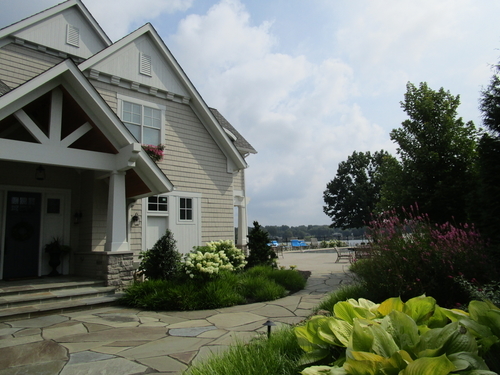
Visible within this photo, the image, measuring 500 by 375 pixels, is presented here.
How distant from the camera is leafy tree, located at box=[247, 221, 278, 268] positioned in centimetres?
1056

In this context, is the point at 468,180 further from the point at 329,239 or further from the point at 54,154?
the point at 329,239

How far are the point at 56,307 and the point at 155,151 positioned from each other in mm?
5360

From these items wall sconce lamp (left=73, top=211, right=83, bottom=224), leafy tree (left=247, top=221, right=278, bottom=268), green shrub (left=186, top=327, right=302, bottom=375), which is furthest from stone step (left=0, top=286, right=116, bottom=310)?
green shrub (left=186, top=327, right=302, bottom=375)

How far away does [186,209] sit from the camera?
1141 cm

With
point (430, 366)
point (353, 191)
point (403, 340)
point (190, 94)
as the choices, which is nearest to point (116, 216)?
point (190, 94)

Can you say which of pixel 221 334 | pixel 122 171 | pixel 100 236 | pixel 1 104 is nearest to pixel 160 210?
pixel 100 236

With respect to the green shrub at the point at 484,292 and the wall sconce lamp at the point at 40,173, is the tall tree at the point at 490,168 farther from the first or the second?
the wall sconce lamp at the point at 40,173

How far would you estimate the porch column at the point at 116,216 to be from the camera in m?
8.05

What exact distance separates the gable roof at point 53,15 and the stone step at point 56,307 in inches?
288

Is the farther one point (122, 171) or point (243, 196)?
point (243, 196)

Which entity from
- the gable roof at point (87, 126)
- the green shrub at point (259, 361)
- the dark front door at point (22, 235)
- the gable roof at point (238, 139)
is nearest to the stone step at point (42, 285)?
the dark front door at point (22, 235)

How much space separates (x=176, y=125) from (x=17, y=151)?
17.7 ft

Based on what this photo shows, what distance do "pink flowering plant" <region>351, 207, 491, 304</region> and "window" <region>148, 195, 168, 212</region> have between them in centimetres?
671

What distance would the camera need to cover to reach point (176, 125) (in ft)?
38.2
